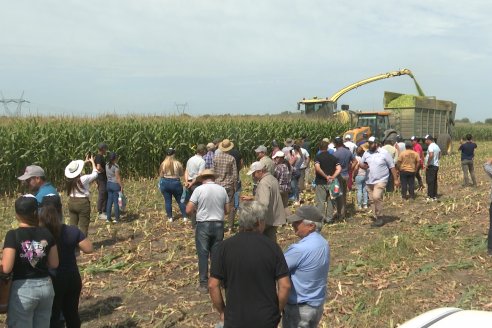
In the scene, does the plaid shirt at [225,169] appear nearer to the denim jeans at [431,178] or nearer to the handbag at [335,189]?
the handbag at [335,189]

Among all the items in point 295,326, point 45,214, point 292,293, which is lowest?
point 295,326

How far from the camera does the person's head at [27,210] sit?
4020mm

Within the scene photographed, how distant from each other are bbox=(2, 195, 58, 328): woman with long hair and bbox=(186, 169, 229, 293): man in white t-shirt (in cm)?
258

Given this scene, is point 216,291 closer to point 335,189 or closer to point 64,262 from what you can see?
point 64,262

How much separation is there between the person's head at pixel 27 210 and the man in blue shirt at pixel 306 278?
6.88 ft

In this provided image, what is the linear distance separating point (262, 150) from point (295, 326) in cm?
551

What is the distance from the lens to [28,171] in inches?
234

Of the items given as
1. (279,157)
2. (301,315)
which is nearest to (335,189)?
(279,157)

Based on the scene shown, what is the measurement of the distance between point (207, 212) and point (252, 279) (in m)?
3.01

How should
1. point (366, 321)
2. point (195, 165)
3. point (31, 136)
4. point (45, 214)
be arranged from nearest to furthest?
point (45, 214)
point (366, 321)
point (195, 165)
point (31, 136)

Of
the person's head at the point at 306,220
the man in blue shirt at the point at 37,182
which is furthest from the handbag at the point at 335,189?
the person's head at the point at 306,220

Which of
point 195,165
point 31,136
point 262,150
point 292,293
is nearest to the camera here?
point 292,293

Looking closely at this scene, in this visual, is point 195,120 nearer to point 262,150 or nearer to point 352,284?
point 262,150

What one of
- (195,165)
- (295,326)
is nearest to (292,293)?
(295,326)
